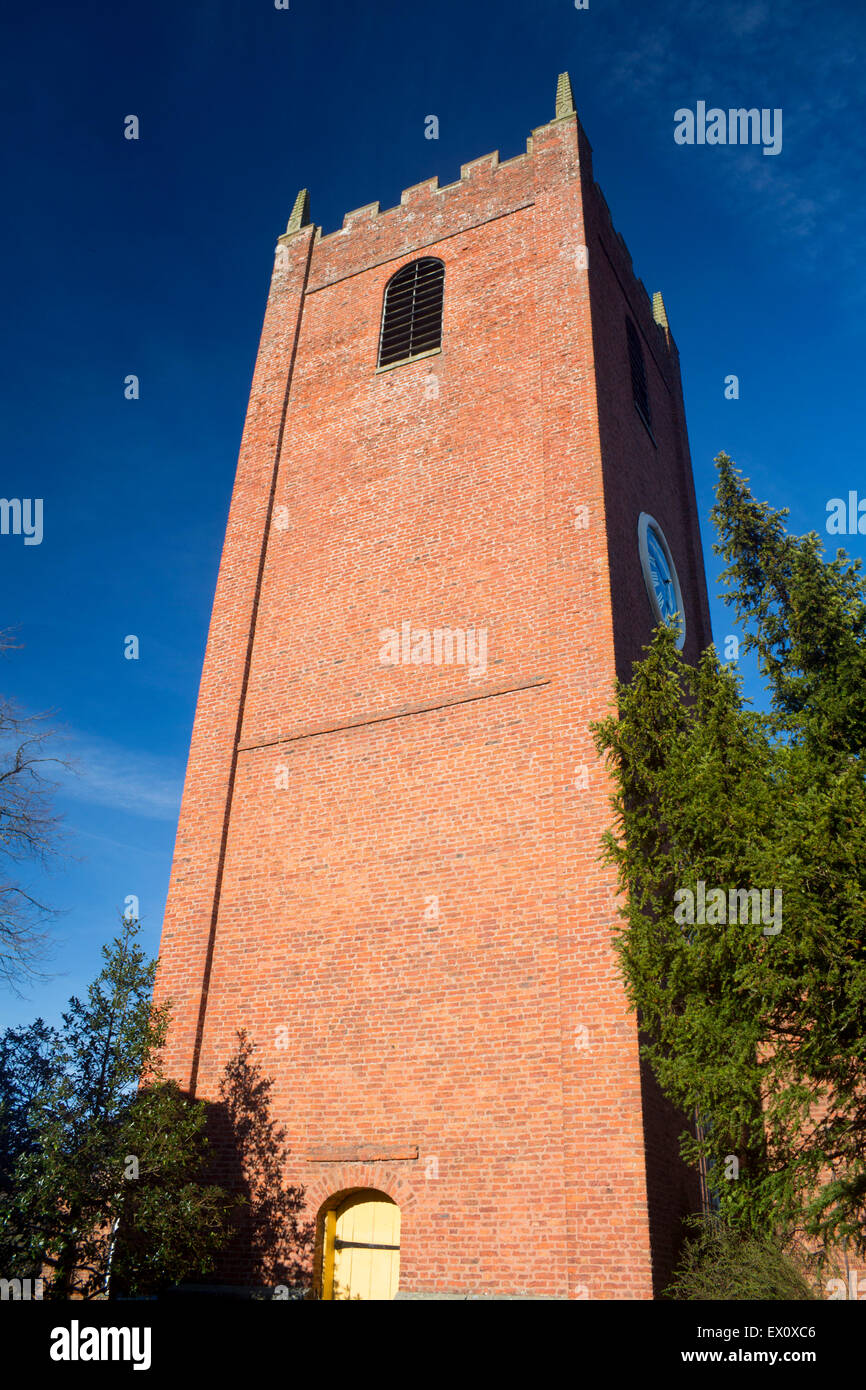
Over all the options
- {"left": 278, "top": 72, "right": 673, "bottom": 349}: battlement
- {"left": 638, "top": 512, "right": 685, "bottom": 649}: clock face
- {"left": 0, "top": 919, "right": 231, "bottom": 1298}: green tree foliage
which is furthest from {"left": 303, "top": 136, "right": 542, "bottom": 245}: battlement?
{"left": 0, "top": 919, "right": 231, "bottom": 1298}: green tree foliage

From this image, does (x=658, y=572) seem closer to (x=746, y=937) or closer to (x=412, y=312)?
(x=412, y=312)

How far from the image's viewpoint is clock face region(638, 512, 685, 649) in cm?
1528

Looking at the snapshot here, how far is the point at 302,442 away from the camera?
17.2 m

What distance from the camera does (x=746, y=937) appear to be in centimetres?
821

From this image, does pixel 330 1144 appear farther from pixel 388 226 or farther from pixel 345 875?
pixel 388 226

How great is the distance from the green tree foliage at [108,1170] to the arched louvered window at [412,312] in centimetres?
1107

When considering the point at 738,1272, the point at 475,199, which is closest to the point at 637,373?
the point at 475,199

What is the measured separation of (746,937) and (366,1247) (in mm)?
5770

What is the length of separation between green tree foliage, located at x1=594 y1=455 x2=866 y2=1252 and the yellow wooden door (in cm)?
366

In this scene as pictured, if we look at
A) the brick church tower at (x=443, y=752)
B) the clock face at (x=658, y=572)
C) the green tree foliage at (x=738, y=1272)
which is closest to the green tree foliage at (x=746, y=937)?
the green tree foliage at (x=738, y=1272)

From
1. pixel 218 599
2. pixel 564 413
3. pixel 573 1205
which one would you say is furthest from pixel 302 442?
pixel 573 1205

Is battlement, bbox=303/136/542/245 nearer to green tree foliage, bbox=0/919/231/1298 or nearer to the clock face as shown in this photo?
the clock face

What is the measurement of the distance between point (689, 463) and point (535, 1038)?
15217 millimetres

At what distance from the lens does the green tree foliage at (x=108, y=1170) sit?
9.27 m
